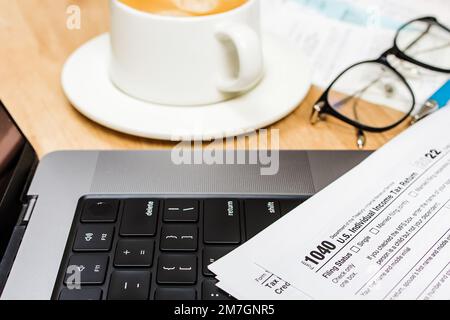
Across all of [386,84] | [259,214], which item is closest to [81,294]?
[259,214]

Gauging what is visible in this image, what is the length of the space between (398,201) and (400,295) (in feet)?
0.25

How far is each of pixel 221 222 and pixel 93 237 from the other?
0.08m

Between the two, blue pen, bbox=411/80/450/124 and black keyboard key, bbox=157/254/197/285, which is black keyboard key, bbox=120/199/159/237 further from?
blue pen, bbox=411/80/450/124

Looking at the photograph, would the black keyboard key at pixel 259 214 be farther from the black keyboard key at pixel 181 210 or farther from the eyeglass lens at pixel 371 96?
the eyeglass lens at pixel 371 96

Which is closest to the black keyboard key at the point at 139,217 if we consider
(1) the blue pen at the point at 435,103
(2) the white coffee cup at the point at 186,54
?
(2) the white coffee cup at the point at 186,54

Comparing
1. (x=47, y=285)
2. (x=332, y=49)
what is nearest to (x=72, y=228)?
(x=47, y=285)

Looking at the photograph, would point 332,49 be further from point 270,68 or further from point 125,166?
point 125,166

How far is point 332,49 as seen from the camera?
52 cm

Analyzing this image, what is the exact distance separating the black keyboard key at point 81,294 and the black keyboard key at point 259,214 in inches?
3.7

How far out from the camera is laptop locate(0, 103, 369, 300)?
0.92ft

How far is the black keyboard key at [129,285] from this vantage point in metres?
0.27

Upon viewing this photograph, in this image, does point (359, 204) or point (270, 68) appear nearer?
point (359, 204)
